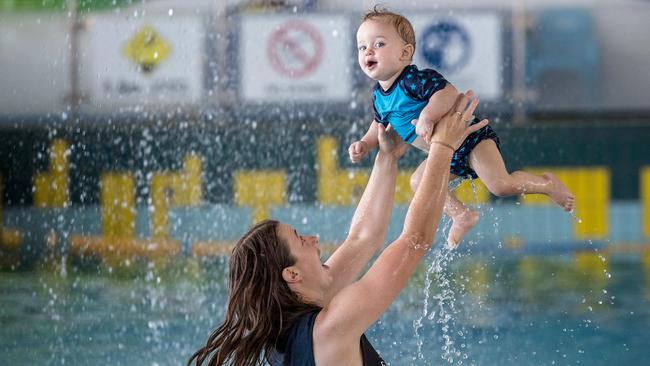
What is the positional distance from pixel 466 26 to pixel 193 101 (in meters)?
2.27

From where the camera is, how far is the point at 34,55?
393 inches

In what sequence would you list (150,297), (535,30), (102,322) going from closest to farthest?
(102,322)
(150,297)
(535,30)

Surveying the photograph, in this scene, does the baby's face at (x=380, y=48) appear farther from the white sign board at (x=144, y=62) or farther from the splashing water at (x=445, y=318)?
the white sign board at (x=144, y=62)

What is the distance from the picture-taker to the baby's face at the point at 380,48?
291cm

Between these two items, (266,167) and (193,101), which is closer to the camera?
(266,167)

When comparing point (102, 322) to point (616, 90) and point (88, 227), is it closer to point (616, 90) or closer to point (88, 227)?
point (88, 227)

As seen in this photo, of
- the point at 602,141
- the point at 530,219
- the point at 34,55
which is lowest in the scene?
the point at 530,219

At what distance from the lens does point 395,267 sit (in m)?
2.47

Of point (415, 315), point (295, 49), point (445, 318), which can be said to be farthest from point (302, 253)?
point (295, 49)

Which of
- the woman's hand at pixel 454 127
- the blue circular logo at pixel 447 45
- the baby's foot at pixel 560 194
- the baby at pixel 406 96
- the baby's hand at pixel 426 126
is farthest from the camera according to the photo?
the blue circular logo at pixel 447 45

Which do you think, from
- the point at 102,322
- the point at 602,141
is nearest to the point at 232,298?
the point at 102,322

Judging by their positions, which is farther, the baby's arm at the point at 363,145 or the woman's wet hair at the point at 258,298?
the baby's arm at the point at 363,145

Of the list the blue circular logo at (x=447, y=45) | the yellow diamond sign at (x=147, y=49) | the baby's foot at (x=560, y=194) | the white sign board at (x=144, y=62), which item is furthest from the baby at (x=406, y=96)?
the yellow diamond sign at (x=147, y=49)

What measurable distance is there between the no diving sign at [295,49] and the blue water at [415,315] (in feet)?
7.54
